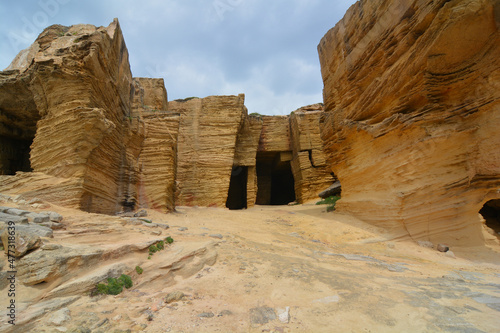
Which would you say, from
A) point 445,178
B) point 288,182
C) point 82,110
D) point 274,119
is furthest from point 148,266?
point 288,182

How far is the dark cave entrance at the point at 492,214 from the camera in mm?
8434

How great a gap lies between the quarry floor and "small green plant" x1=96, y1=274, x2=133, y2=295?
7 cm

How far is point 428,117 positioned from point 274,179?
71.7 ft

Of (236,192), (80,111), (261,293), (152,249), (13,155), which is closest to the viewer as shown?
(261,293)

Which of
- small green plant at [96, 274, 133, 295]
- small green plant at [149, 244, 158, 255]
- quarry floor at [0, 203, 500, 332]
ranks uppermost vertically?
small green plant at [149, 244, 158, 255]

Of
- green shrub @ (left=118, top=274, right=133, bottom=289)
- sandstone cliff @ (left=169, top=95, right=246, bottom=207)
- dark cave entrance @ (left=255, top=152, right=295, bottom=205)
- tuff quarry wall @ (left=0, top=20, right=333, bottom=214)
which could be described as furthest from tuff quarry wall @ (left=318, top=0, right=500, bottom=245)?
dark cave entrance @ (left=255, top=152, right=295, bottom=205)

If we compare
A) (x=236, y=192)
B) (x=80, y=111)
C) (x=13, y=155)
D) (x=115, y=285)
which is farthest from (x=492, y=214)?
(x=13, y=155)

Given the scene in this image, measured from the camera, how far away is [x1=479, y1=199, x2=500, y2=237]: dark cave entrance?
8.43 metres

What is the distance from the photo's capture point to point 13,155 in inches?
422

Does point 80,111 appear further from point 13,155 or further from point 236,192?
point 236,192

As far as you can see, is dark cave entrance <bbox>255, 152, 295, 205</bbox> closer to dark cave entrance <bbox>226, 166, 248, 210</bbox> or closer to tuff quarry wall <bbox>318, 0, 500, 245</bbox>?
dark cave entrance <bbox>226, 166, 248, 210</bbox>

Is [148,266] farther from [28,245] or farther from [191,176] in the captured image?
[191,176]

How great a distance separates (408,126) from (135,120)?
10.4m

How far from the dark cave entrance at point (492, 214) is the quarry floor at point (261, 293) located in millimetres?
3661
